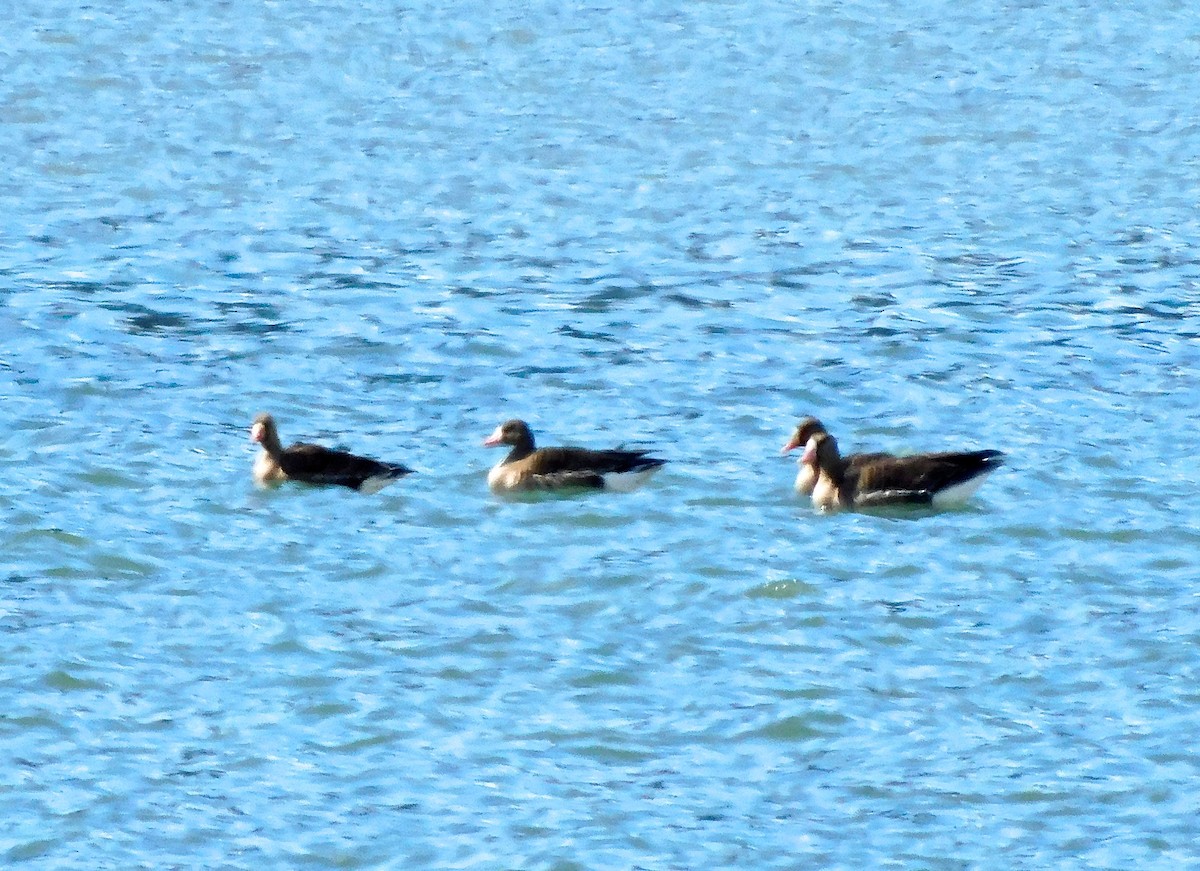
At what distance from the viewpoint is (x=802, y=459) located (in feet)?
56.5

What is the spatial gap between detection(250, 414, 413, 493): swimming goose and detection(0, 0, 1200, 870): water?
0.57 feet

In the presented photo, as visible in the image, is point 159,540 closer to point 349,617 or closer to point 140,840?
point 349,617

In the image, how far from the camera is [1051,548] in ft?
51.9

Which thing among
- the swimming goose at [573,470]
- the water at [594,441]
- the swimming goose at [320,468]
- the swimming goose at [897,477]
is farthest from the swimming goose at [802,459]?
the swimming goose at [320,468]

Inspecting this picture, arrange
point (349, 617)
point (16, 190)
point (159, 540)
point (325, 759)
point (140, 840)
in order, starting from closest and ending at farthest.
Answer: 1. point (140, 840)
2. point (325, 759)
3. point (349, 617)
4. point (159, 540)
5. point (16, 190)

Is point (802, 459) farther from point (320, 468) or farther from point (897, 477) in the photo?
point (320, 468)

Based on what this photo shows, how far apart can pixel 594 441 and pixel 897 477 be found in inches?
101

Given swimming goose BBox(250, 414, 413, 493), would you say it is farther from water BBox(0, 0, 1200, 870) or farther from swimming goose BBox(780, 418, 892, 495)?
swimming goose BBox(780, 418, 892, 495)

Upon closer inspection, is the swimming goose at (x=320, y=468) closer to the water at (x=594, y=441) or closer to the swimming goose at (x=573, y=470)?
the water at (x=594, y=441)

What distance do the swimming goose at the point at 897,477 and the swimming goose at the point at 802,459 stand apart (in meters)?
0.05

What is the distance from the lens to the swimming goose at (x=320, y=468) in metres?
16.8

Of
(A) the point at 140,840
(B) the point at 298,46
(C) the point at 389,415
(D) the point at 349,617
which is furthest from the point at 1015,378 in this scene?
(B) the point at 298,46

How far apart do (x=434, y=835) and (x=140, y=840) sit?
Answer: 1.41 metres

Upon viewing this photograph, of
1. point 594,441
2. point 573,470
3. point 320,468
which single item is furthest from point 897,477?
point 320,468
